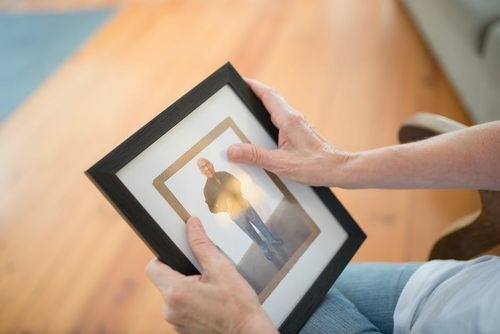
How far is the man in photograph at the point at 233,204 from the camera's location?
0.59 metres

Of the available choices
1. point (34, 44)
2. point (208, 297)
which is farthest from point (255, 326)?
point (34, 44)

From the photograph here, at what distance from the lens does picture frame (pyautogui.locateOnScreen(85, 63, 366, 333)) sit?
53 cm

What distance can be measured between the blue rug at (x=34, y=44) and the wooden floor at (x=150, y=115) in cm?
9

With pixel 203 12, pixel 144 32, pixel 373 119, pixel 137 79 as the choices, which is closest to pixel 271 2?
pixel 203 12

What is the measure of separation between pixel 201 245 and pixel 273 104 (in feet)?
0.76

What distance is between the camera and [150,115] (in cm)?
187

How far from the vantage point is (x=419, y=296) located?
63cm

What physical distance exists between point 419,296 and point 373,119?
1.12 metres

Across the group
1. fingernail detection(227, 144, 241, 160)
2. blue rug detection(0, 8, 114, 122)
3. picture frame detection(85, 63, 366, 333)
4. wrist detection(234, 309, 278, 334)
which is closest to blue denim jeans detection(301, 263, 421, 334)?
picture frame detection(85, 63, 366, 333)

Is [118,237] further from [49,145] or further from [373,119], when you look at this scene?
[373,119]

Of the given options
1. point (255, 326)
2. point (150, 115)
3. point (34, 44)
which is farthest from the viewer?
point (34, 44)

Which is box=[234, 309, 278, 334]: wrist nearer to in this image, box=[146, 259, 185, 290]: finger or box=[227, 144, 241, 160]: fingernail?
box=[146, 259, 185, 290]: finger

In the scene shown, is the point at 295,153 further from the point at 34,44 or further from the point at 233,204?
the point at 34,44

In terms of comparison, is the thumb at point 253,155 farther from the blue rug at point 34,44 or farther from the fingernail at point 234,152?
the blue rug at point 34,44
